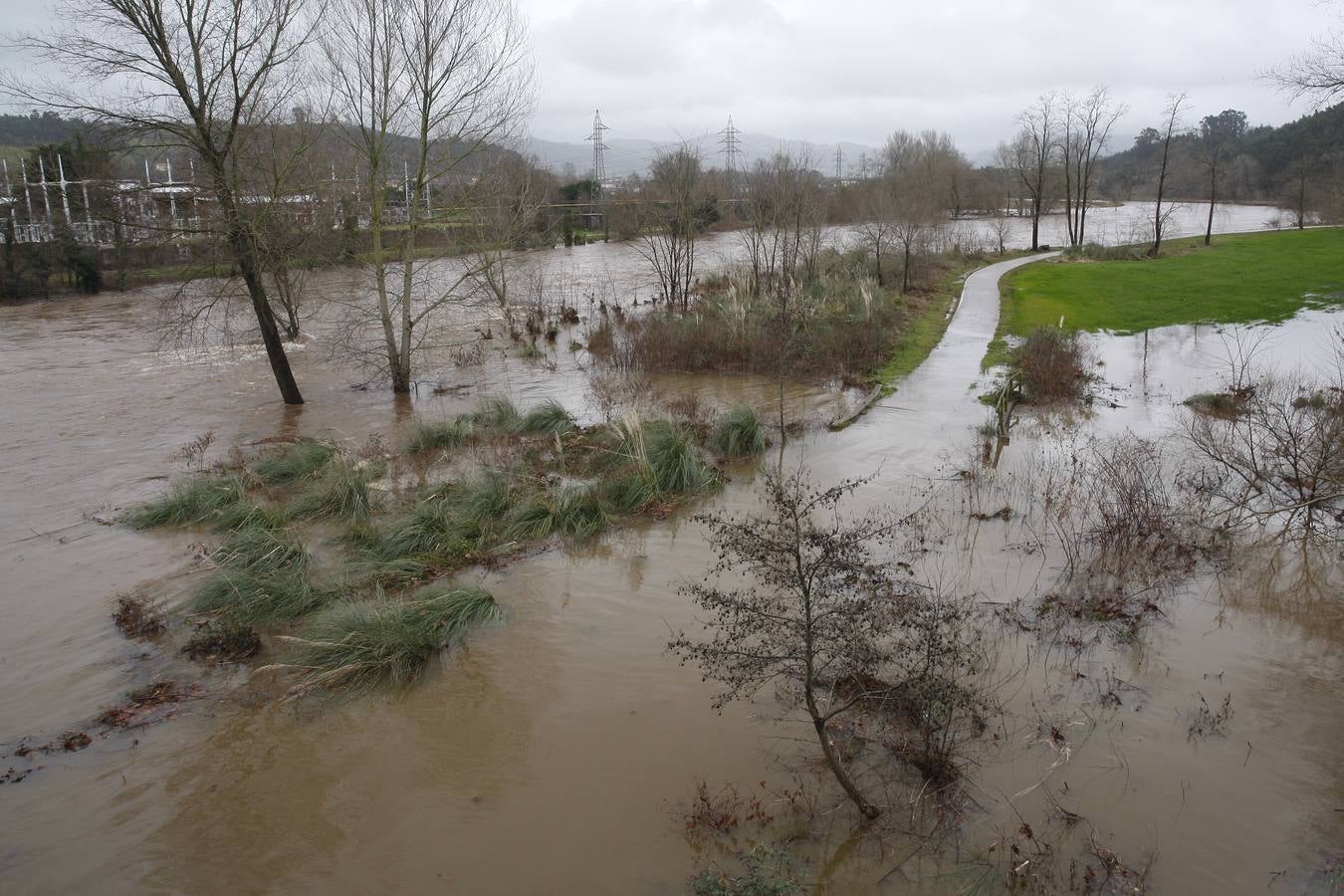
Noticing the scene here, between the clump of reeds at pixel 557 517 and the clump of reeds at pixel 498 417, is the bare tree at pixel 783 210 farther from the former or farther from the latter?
the clump of reeds at pixel 557 517

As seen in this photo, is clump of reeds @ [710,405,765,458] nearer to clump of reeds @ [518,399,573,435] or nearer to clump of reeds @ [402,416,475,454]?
clump of reeds @ [518,399,573,435]

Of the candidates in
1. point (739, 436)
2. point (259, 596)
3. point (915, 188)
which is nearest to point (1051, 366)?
point (739, 436)

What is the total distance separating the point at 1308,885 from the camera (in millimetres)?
4293

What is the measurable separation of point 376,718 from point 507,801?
1.44m

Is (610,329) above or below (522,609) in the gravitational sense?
above

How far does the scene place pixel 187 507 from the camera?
32.3 ft

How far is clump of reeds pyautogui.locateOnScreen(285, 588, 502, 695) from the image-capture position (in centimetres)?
640

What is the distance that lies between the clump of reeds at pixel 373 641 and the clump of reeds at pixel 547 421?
5977mm

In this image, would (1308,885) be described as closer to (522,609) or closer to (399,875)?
(399,875)

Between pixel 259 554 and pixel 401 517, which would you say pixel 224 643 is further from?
pixel 401 517

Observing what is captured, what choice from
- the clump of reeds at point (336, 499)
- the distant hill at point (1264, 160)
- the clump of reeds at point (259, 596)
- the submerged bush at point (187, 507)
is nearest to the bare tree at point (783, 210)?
the clump of reeds at point (336, 499)

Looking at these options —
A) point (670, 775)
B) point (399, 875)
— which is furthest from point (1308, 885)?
point (399, 875)

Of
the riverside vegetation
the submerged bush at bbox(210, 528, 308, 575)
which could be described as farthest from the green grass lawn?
the submerged bush at bbox(210, 528, 308, 575)

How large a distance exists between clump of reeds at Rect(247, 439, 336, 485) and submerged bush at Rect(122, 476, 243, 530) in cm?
82
